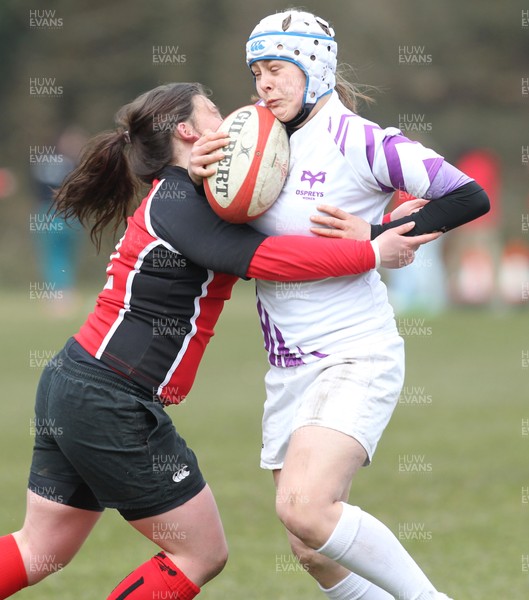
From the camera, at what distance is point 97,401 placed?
3885 mm

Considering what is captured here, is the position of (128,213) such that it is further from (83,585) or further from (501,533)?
(501,533)

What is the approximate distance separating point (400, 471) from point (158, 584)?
4.11 m

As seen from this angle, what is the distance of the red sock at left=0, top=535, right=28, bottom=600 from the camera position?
13.5 ft

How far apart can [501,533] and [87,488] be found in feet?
9.35

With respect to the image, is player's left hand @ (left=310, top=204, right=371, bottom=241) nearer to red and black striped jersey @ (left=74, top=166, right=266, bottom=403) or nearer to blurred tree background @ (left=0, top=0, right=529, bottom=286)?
red and black striped jersey @ (left=74, top=166, right=266, bottom=403)

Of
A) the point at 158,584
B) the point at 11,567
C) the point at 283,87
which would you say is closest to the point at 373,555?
the point at 158,584

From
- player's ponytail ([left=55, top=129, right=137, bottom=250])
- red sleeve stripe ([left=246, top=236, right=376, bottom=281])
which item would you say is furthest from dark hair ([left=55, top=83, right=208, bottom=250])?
red sleeve stripe ([left=246, top=236, right=376, bottom=281])

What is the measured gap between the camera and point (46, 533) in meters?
4.11

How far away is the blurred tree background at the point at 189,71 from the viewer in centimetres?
2786

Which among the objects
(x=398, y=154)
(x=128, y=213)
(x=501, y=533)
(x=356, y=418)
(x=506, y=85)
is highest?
(x=398, y=154)

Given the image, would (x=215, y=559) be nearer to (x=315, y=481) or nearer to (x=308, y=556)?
(x=308, y=556)

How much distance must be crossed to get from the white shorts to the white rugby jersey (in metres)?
0.06

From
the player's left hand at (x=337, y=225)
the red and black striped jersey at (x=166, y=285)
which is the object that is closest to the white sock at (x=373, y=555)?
the red and black striped jersey at (x=166, y=285)

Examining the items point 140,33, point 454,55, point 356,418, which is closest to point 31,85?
point 140,33
